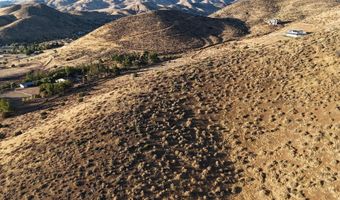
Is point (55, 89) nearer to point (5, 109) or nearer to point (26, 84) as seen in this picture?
point (5, 109)

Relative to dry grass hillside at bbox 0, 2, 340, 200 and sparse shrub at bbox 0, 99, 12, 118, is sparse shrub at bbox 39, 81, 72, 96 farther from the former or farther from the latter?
dry grass hillside at bbox 0, 2, 340, 200

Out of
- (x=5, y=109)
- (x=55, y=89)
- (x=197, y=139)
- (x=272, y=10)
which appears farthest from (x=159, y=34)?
(x=197, y=139)

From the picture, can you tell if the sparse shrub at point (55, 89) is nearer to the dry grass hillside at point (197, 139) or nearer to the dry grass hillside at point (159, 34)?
the dry grass hillside at point (197, 139)

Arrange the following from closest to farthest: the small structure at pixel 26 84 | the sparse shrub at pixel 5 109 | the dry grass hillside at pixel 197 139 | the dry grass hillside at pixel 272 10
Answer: the dry grass hillside at pixel 197 139 → the sparse shrub at pixel 5 109 → the small structure at pixel 26 84 → the dry grass hillside at pixel 272 10

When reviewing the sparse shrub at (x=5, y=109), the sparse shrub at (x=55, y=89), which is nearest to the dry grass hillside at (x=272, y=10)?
the sparse shrub at (x=55, y=89)

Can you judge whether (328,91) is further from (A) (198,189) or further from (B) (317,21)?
(B) (317,21)

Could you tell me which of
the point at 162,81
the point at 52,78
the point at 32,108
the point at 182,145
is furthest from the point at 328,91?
the point at 52,78

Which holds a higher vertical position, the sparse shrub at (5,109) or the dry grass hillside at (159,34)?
the sparse shrub at (5,109)
